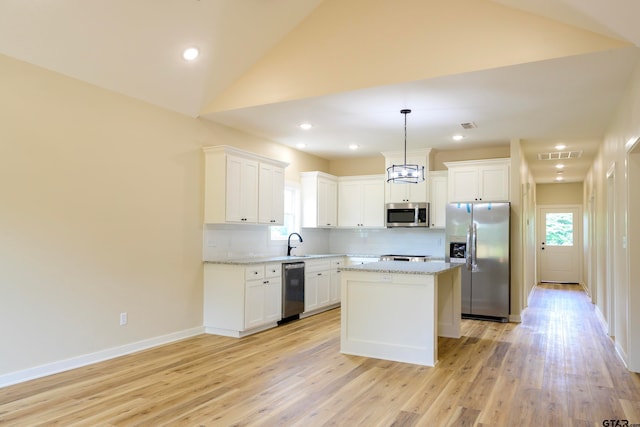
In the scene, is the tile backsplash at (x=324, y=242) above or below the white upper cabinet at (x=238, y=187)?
below

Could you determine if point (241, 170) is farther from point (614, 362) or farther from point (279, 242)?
point (614, 362)

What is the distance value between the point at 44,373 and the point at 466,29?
4785 mm

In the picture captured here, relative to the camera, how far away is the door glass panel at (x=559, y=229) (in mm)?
11977

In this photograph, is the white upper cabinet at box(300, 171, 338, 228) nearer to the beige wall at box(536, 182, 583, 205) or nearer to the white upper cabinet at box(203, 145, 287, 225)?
the white upper cabinet at box(203, 145, 287, 225)

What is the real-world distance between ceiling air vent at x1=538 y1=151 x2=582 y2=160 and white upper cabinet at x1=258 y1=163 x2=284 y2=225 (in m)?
4.78

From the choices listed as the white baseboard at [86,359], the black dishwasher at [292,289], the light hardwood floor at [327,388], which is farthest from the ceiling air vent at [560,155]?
the white baseboard at [86,359]

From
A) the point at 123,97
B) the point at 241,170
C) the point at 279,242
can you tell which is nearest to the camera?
the point at 123,97

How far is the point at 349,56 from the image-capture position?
4.58 metres

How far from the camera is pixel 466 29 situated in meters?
4.02

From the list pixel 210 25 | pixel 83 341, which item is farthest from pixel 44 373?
pixel 210 25

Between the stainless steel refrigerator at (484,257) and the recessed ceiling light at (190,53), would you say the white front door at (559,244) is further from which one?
the recessed ceiling light at (190,53)

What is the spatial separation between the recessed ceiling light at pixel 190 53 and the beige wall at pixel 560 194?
35.3 ft

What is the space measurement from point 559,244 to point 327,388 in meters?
10.6

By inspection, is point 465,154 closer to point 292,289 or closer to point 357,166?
point 357,166
